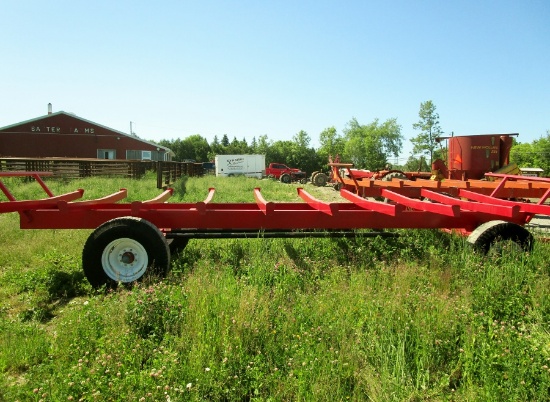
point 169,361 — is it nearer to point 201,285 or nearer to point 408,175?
point 201,285

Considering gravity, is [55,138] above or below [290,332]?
above

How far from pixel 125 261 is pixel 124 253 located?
0.09 m

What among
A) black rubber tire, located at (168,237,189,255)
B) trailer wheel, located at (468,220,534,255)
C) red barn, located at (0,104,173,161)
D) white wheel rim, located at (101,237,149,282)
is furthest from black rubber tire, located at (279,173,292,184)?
white wheel rim, located at (101,237,149,282)

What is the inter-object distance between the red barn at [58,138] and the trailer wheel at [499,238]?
42.4 metres

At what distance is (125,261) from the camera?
169 inches

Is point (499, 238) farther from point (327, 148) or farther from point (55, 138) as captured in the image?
point (327, 148)

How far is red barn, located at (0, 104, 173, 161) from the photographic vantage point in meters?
39.6

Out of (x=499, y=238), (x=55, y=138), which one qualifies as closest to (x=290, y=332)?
(x=499, y=238)

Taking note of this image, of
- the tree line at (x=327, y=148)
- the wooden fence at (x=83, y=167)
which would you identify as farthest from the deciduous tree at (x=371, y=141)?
the wooden fence at (x=83, y=167)


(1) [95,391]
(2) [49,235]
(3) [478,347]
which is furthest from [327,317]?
(2) [49,235]

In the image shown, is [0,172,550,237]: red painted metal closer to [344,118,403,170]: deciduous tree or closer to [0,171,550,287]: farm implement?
[0,171,550,287]: farm implement

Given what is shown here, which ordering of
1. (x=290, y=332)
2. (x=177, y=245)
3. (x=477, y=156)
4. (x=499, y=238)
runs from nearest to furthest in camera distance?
(x=290, y=332) → (x=499, y=238) → (x=177, y=245) → (x=477, y=156)

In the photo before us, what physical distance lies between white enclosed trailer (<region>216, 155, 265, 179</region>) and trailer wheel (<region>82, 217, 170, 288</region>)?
131 ft

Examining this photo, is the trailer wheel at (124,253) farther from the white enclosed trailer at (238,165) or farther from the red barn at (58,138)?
the red barn at (58,138)
